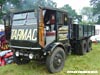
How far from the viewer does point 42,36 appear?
647cm

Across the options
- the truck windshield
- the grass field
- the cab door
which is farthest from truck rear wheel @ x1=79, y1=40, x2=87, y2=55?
the truck windshield

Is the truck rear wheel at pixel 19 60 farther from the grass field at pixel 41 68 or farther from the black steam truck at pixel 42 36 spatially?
the grass field at pixel 41 68

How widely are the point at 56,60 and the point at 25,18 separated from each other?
6.32ft

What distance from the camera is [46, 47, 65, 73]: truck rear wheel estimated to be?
22.4ft

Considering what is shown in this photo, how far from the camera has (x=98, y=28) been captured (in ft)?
66.8

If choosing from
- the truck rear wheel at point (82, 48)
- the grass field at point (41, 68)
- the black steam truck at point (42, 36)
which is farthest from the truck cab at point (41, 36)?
the truck rear wheel at point (82, 48)

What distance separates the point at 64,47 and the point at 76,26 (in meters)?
2.04

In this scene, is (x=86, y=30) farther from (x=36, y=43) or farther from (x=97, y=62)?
(x=36, y=43)

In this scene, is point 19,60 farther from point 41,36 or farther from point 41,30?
point 41,30

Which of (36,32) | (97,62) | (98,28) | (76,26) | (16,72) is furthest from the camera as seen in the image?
(98,28)

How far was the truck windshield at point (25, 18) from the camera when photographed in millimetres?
6602

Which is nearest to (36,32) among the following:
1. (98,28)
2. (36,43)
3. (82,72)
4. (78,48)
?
(36,43)

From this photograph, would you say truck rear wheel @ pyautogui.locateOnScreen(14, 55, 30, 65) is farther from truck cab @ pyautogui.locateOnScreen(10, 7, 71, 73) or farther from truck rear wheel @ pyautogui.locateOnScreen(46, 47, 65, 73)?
truck rear wheel @ pyautogui.locateOnScreen(46, 47, 65, 73)

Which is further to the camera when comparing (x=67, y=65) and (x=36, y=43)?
(x=67, y=65)
